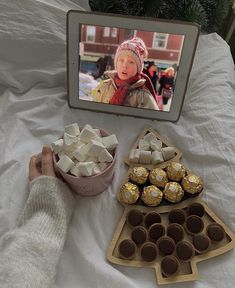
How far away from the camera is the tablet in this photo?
75 cm

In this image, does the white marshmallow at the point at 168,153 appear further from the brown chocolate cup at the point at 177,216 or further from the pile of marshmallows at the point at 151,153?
the brown chocolate cup at the point at 177,216

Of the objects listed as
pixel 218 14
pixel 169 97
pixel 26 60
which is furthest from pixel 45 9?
pixel 218 14

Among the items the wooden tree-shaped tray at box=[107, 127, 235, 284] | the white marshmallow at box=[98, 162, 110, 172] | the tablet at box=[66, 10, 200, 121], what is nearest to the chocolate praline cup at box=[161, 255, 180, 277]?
the wooden tree-shaped tray at box=[107, 127, 235, 284]

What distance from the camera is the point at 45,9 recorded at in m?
0.89

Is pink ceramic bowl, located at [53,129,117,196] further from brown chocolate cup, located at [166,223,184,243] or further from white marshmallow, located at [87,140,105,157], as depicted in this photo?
brown chocolate cup, located at [166,223,184,243]

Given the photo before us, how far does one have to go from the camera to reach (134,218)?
67 cm

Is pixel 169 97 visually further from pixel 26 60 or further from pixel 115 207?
pixel 26 60

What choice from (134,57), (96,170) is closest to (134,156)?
(96,170)

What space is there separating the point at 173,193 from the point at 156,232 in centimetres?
9

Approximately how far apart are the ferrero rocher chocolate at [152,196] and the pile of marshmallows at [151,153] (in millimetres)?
93

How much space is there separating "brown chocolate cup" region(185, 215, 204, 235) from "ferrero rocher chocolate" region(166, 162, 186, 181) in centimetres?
10

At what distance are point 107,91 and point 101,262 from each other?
0.42 metres

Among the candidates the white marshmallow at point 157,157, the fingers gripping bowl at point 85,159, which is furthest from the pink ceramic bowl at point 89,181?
the white marshmallow at point 157,157

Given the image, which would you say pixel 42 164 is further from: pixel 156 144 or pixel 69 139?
pixel 156 144
